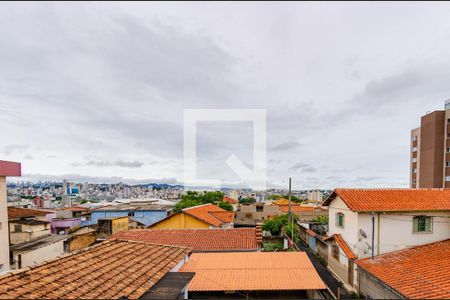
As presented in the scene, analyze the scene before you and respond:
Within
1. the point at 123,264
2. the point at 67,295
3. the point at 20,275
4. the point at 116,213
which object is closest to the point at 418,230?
the point at 123,264

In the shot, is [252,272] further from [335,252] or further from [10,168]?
[10,168]

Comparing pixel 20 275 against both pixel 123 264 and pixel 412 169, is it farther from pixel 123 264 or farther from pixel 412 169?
pixel 412 169

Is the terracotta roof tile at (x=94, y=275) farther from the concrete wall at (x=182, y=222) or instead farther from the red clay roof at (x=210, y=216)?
the red clay roof at (x=210, y=216)

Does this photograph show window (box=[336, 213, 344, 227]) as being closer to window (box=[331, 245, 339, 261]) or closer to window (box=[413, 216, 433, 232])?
window (box=[331, 245, 339, 261])

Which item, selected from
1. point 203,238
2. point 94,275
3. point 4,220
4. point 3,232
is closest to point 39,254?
point 3,232

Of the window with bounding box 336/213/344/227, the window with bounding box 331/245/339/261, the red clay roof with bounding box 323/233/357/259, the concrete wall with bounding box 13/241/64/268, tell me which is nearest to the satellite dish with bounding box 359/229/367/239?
the red clay roof with bounding box 323/233/357/259

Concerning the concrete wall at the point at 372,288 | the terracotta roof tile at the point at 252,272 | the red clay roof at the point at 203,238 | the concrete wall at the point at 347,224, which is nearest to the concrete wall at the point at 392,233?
the concrete wall at the point at 347,224
